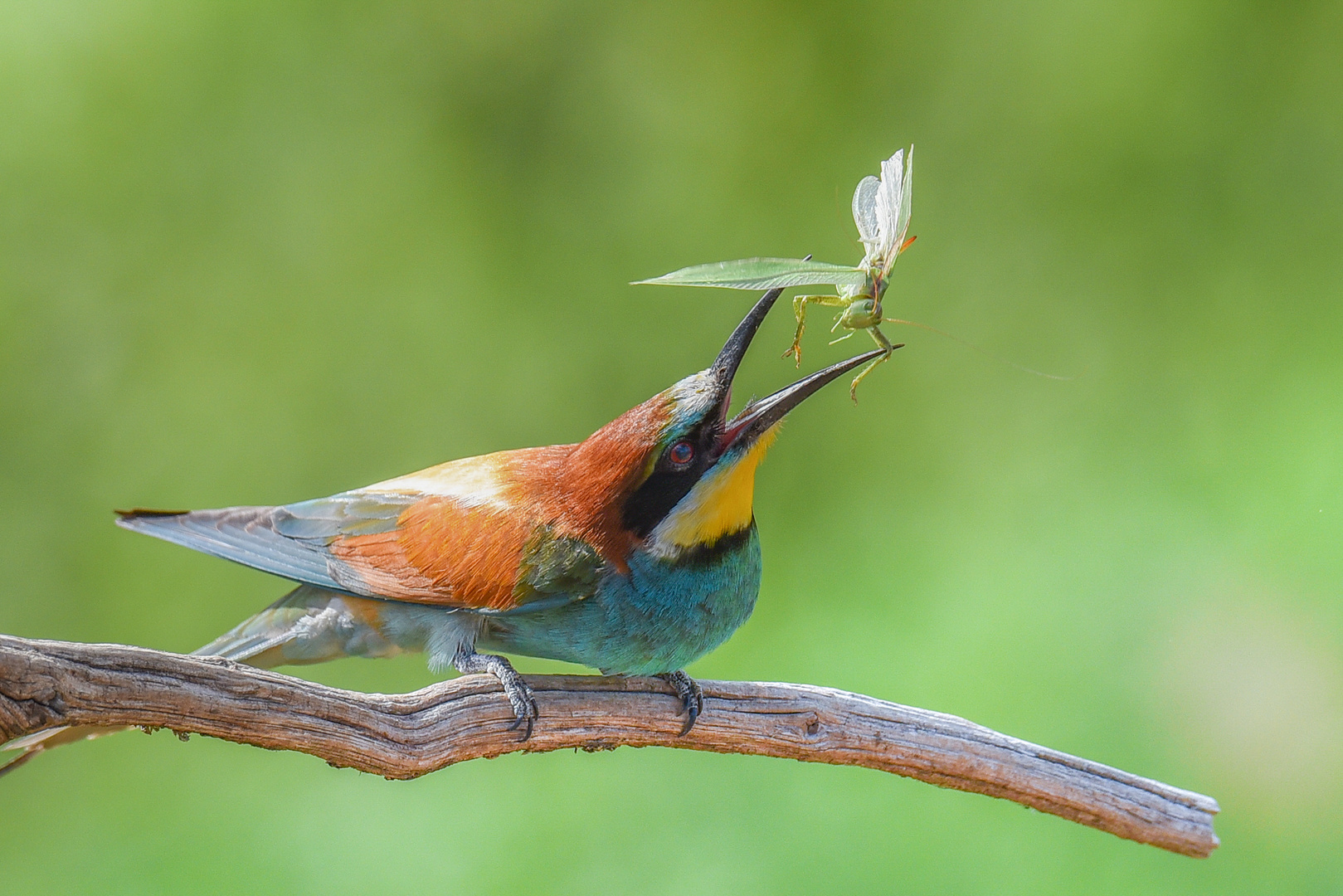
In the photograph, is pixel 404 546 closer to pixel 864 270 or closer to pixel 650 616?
pixel 650 616

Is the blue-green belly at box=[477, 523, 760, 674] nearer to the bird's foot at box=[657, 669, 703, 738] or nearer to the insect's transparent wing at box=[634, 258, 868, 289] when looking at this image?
the bird's foot at box=[657, 669, 703, 738]

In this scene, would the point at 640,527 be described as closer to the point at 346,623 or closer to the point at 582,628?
the point at 582,628

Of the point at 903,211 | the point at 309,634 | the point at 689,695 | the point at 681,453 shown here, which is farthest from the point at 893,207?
the point at 309,634

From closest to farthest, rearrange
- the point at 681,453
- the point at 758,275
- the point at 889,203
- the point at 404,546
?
the point at 758,275
the point at 681,453
the point at 889,203
the point at 404,546

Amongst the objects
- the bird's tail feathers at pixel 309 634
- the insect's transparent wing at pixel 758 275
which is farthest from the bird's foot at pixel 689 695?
the insect's transparent wing at pixel 758 275

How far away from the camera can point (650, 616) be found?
2.09 metres

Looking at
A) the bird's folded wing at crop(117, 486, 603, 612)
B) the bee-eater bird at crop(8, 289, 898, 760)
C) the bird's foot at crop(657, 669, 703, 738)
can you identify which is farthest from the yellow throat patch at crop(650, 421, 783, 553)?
the bird's foot at crop(657, 669, 703, 738)

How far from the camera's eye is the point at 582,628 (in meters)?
2.12

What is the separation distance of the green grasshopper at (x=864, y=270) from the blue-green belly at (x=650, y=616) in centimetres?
43

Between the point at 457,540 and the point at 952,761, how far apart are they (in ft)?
3.40

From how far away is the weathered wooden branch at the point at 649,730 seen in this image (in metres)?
1.83

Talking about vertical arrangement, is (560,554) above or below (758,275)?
below

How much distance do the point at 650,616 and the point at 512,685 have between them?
279mm

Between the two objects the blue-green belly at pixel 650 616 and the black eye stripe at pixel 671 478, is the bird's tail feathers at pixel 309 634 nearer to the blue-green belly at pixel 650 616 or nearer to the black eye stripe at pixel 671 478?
the blue-green belly at pixel 650 616
